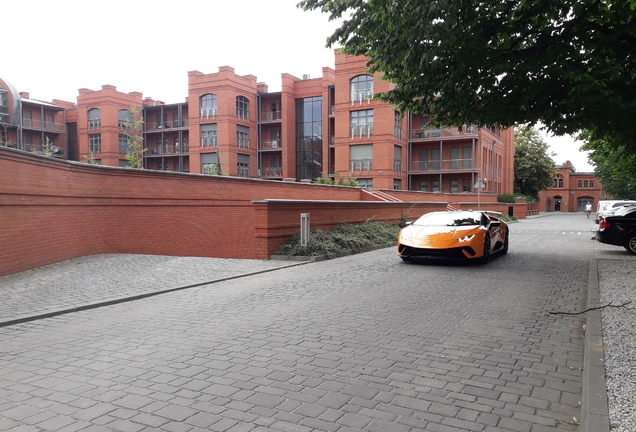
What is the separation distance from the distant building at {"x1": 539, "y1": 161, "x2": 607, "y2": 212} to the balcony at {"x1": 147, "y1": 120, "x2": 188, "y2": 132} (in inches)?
3246

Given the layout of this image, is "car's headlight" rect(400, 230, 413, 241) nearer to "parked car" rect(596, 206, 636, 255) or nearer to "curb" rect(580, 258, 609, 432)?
"curb" rect(580, 258, 609, 432)

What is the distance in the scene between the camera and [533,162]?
229 feet

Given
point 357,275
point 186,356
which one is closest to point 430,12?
point 357,275

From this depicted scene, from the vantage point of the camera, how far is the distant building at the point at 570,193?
106812mm

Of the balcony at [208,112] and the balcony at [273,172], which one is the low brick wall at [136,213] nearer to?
the balcony at [273,172]

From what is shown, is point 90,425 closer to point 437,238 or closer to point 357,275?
point 357,275

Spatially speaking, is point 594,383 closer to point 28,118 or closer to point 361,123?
point 361,123

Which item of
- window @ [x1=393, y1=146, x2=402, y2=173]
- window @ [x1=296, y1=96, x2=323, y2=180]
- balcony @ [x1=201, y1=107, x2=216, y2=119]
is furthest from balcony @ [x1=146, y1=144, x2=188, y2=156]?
window @ [x1=393, y1=146, x2=402, y2=173]

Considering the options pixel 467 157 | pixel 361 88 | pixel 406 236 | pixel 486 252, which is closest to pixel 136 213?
pixel 406 236

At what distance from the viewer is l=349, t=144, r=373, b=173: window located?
46469 millimetres

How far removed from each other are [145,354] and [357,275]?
244 inches

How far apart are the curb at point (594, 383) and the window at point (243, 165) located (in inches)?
2044

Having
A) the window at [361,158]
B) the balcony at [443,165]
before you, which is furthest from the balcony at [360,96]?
the balcony at [443,165]

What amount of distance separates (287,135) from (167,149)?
55.2 ft
